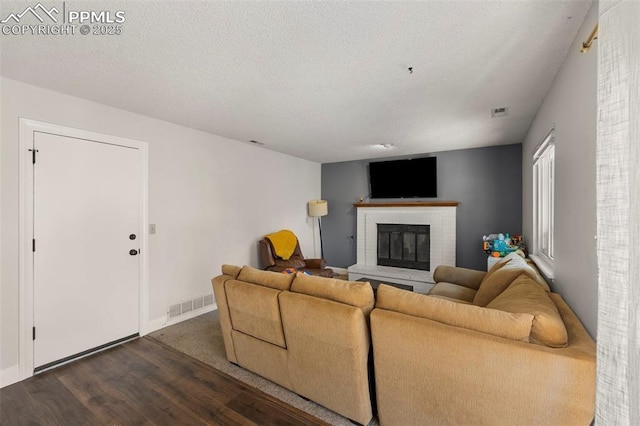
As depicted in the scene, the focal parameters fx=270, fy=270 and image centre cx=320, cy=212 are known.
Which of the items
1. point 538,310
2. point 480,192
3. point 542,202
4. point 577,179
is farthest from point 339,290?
point 480,192

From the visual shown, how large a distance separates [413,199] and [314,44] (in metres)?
3.97

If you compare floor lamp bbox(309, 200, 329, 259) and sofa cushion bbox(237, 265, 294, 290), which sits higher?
floor lamp bbox(309, 200, 329, 259)

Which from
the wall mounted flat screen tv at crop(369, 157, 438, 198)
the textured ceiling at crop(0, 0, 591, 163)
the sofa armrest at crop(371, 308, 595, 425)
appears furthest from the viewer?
the wall mounted flat screen tv at crop(369, 157, 438, 198)

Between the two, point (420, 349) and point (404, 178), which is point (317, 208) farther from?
point (420, 349)

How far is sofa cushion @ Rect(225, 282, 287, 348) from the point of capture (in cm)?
199

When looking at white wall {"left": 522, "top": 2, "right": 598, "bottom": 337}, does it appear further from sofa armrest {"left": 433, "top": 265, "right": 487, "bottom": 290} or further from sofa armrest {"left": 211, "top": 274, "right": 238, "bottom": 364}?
sofa armrest {"left": 211, "top": 274, "right": 238, "bottom": 364}

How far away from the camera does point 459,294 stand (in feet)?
9.33

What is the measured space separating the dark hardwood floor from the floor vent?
2.63 feet

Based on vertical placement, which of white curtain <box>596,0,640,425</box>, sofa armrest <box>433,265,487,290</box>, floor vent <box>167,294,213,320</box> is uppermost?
white curtain <box>596,0,640,425</box>

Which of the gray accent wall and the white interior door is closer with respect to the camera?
the white interior door

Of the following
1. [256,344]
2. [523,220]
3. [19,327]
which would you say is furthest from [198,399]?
[523,220]

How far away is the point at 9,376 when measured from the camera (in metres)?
2.20

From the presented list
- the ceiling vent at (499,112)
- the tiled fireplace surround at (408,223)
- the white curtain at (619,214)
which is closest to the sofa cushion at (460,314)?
the white curtain at (619,214)

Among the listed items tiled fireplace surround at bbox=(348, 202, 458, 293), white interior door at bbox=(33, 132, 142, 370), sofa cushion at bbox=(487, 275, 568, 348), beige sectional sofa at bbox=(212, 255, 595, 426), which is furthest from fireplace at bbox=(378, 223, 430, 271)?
white interior door at bbox=(33, 132, 142, 370)
